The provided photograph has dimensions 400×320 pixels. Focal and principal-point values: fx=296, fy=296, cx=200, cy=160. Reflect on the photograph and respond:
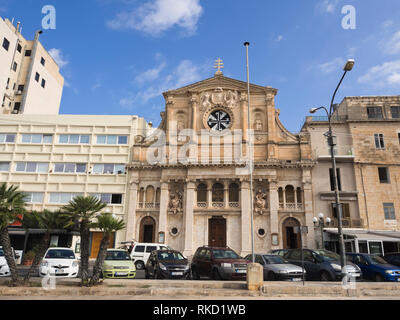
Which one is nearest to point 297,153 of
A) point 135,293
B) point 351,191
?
point 351,191

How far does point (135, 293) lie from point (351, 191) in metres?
27.1

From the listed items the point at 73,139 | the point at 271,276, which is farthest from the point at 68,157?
the point at 271,276

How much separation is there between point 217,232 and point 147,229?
305 inches

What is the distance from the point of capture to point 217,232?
3175cm

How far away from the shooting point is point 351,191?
3117 cm

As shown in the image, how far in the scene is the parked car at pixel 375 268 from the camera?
15281 millimetres

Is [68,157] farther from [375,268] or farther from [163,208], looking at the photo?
[375,268]

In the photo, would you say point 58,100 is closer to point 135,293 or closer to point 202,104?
point 202,104

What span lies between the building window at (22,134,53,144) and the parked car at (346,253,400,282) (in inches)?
1325

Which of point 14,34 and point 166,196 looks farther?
point 14,34

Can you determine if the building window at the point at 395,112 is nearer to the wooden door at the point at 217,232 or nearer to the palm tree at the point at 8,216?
the wooden door at the point at 217,232

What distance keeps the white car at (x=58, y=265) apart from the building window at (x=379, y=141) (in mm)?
31835

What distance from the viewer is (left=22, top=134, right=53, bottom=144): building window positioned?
35.7 meters

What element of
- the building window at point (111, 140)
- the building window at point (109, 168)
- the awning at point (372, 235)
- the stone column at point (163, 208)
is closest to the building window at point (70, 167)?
the building window at point (109, 168)
